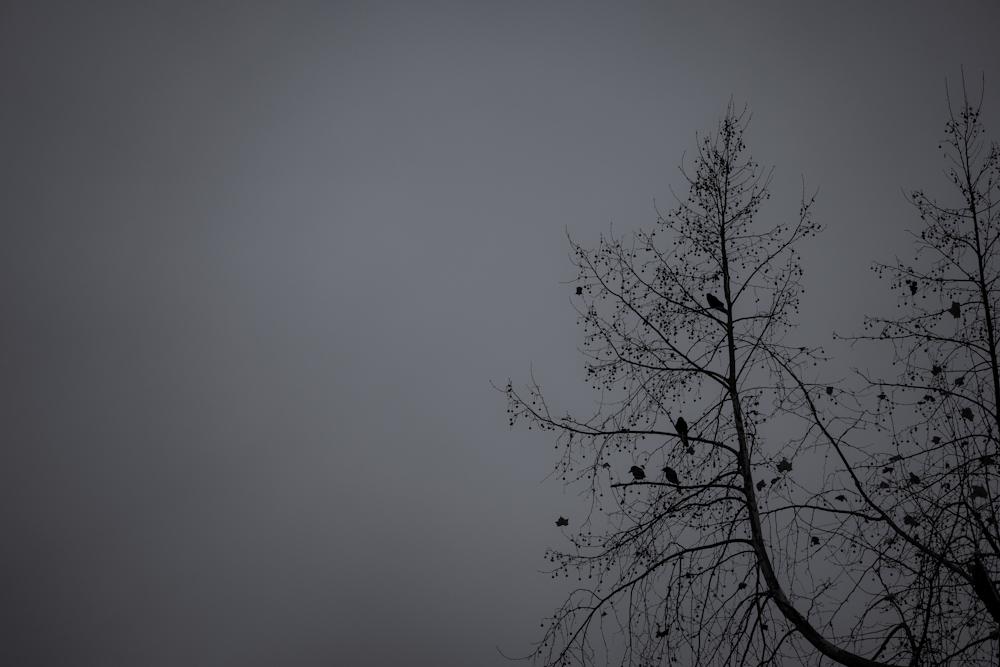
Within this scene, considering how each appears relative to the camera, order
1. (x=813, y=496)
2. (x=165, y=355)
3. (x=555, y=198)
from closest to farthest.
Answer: (x=813, y=496)
(x=165, y=355)
(x=555, y=198)

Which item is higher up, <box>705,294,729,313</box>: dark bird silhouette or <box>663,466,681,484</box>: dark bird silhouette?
<box>705,294,729,313</box>: dark bird silhouette

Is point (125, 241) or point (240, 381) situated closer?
point (240, 381)

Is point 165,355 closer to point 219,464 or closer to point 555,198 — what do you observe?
point 219,464

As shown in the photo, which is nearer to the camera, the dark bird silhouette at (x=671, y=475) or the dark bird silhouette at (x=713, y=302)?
the dark bird silhouette at (x=671, y=475)

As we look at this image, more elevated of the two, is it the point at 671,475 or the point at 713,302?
the point at 713,302

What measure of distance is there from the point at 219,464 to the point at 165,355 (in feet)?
15.2

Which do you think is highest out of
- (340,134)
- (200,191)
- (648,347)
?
(340,134)

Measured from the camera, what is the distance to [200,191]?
46406 millimetres

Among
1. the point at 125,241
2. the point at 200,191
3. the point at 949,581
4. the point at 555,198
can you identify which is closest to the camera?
the point at 949,581

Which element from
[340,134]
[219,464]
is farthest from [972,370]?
[340,134]

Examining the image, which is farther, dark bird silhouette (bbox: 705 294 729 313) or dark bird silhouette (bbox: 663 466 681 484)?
dark bird silhouette (bbox: 705 294 729 313)

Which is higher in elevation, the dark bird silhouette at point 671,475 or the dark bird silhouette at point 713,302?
the dark bird silhouette at point 713,302

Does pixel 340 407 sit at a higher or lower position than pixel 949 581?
higher

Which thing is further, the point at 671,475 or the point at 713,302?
the point at 713,302
